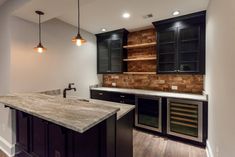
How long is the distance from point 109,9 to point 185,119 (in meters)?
2.76

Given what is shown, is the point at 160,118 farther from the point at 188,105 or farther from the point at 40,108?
the point at 40,108

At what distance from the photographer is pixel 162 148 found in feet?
8.52

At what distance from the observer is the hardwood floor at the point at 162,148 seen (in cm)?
240

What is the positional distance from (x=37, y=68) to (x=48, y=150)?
1.66m

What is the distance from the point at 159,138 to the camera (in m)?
2.97

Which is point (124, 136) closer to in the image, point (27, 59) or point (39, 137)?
point (39, 137)

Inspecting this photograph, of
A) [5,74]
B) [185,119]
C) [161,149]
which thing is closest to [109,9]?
[5,74]

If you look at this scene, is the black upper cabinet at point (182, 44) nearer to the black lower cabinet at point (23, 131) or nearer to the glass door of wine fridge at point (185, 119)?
the glass door of wine fridge at point (185, 119)

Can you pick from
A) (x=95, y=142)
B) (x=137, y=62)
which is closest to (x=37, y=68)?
(x=95, y=142)

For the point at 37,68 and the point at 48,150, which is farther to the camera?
the point at 37,68

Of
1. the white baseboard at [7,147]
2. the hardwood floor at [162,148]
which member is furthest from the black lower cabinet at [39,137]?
the hardwood floor at [162,148]

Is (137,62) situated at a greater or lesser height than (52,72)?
greater

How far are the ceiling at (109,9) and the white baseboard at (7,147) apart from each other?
237cm

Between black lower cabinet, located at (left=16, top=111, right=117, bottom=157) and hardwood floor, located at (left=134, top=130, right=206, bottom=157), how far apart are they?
4.18ft
